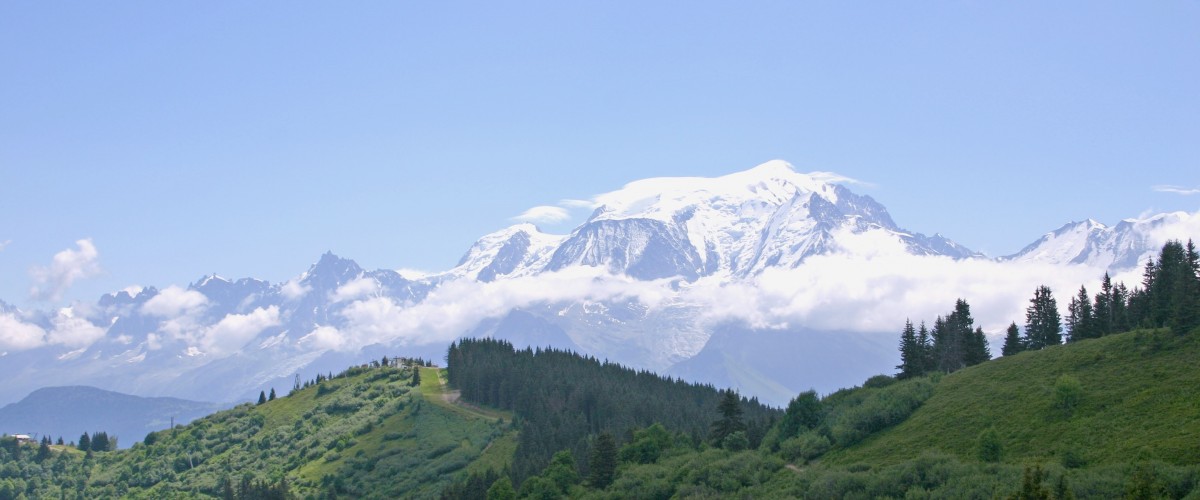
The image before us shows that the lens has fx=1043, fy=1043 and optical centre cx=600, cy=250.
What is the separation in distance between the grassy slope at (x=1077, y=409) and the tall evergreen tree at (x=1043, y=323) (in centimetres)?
2716

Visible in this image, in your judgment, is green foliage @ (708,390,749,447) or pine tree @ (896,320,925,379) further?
pine tree @ (896,320,925,379)

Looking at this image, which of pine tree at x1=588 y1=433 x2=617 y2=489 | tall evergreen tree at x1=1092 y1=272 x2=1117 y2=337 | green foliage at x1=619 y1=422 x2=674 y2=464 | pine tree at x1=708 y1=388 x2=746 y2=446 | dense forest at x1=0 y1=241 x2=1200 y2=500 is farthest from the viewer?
pine tree at x1=708 y1=388 x2=746 y2=446

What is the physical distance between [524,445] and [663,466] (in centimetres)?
→ 5397

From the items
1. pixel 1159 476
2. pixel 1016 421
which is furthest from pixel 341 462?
pixel 1159 476

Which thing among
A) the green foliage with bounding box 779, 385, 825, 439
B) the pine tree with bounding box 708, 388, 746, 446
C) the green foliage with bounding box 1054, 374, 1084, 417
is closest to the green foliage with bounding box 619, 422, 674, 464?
the pine tree with bounding box 708, 388, 746, 446

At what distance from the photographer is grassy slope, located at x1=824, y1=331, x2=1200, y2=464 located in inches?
3091

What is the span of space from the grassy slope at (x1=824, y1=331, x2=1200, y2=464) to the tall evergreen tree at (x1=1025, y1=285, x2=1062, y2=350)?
27156mm

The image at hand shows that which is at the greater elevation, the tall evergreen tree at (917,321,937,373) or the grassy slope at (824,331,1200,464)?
the tall evergreen tree at (917,321,937,373)

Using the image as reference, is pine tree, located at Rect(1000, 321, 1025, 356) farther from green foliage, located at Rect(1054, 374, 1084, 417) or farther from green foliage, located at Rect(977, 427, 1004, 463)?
green foliage, located at Rect(977, 427, 1004, 463)

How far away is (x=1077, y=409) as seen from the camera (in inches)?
3511

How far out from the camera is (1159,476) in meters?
65.9

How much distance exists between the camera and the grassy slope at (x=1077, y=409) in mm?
78500

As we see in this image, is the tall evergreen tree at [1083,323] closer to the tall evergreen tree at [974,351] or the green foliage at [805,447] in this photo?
the tall evergreen tree at [974,351]

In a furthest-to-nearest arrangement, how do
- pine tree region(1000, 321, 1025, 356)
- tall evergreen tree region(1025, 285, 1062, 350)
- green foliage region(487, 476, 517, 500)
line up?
pine tree region(1000, 321, 1025, 356), tall evergreen tree region(1025, 285, 1062, 350), green foliage region(487, 476, 517, 500)
